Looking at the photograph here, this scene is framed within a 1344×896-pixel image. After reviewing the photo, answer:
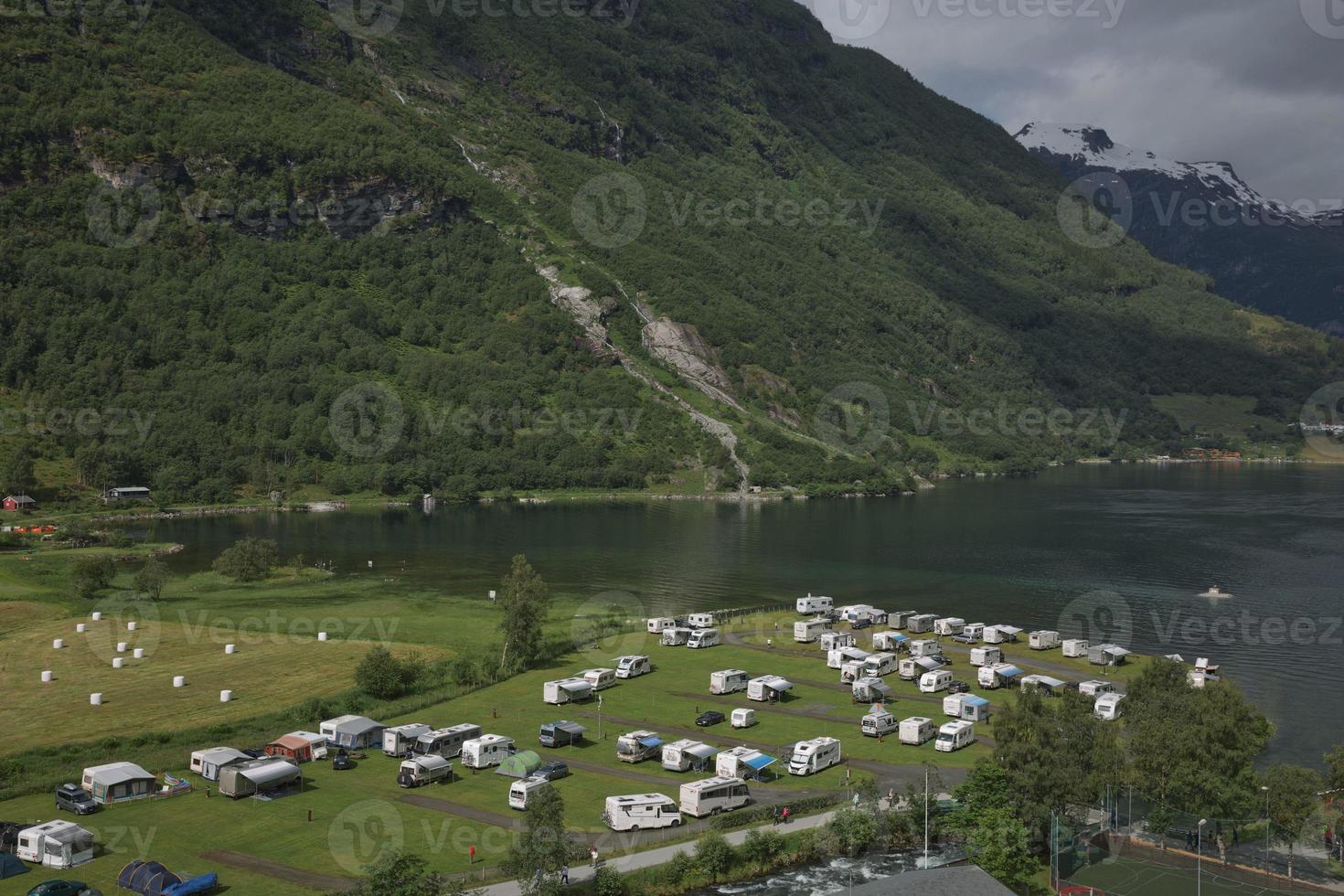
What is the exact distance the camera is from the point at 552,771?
140ft

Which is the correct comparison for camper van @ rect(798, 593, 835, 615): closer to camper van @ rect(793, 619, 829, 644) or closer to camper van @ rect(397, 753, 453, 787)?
camper van @ rect(793, 619, 829, 644)

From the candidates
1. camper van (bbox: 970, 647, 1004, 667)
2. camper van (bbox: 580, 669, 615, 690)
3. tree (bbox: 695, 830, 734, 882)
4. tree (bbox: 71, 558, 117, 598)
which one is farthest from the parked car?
tree (bbox: 71, 558, 117, 598)

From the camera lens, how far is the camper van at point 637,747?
45.2 m

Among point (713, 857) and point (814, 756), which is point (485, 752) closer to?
point (713, 857)

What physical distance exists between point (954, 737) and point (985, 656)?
18100mm

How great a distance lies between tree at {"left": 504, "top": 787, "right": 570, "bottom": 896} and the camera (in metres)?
31.0

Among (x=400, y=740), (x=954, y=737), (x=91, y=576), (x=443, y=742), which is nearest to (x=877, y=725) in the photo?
(x=954, y=737)

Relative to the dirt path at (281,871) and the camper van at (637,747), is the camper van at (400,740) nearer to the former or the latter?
the camper van at (637,747)

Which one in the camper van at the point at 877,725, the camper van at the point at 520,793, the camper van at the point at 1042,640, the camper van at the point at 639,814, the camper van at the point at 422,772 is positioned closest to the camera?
the camper van at the point at 639,814

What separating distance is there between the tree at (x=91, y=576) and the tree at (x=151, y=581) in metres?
3.27

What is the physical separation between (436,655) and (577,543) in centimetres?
6203

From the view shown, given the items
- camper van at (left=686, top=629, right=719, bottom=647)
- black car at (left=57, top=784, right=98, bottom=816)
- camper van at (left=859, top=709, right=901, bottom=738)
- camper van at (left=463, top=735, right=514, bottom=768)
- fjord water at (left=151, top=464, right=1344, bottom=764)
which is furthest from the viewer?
fjord water at (left=151, top=464, right=1344, bottom=764)

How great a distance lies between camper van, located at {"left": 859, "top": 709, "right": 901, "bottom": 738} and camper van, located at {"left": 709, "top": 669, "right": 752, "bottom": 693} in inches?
359

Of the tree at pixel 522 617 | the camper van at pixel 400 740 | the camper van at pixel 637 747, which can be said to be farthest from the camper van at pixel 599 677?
the camper van at pixel 400 740
